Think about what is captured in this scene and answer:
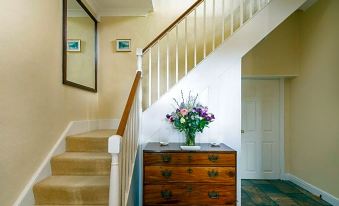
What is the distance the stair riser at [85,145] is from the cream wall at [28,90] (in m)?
0.20

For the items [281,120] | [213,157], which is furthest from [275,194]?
[213,157]

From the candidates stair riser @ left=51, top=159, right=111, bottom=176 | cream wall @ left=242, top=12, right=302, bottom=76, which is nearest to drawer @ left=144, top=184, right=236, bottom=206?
stair riser @ left=51, top=159, right=111, bottom=176

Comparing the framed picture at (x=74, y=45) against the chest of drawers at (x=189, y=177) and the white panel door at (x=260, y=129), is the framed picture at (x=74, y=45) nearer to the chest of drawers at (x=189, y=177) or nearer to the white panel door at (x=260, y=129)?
the chest of drawers at (x=189, y=177)

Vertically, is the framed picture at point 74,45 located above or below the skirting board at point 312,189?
above

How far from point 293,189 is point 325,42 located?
2431 millimetres

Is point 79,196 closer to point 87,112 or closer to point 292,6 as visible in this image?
point 87,112

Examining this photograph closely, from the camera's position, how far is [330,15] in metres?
3.38

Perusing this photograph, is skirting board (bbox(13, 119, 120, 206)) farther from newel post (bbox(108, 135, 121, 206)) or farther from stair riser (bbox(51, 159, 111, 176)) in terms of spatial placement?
newel post (bbox(108, 135, 121, 206))

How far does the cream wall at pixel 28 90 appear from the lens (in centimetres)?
176

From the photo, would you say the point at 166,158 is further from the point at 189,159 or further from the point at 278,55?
the point at 278,55

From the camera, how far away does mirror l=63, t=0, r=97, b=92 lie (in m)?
2.76

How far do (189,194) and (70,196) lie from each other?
1.17 m

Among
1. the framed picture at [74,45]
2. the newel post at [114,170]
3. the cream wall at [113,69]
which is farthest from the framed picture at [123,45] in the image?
the newel post at [114,170]

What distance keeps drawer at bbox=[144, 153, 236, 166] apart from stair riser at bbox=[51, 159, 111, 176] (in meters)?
0.44
